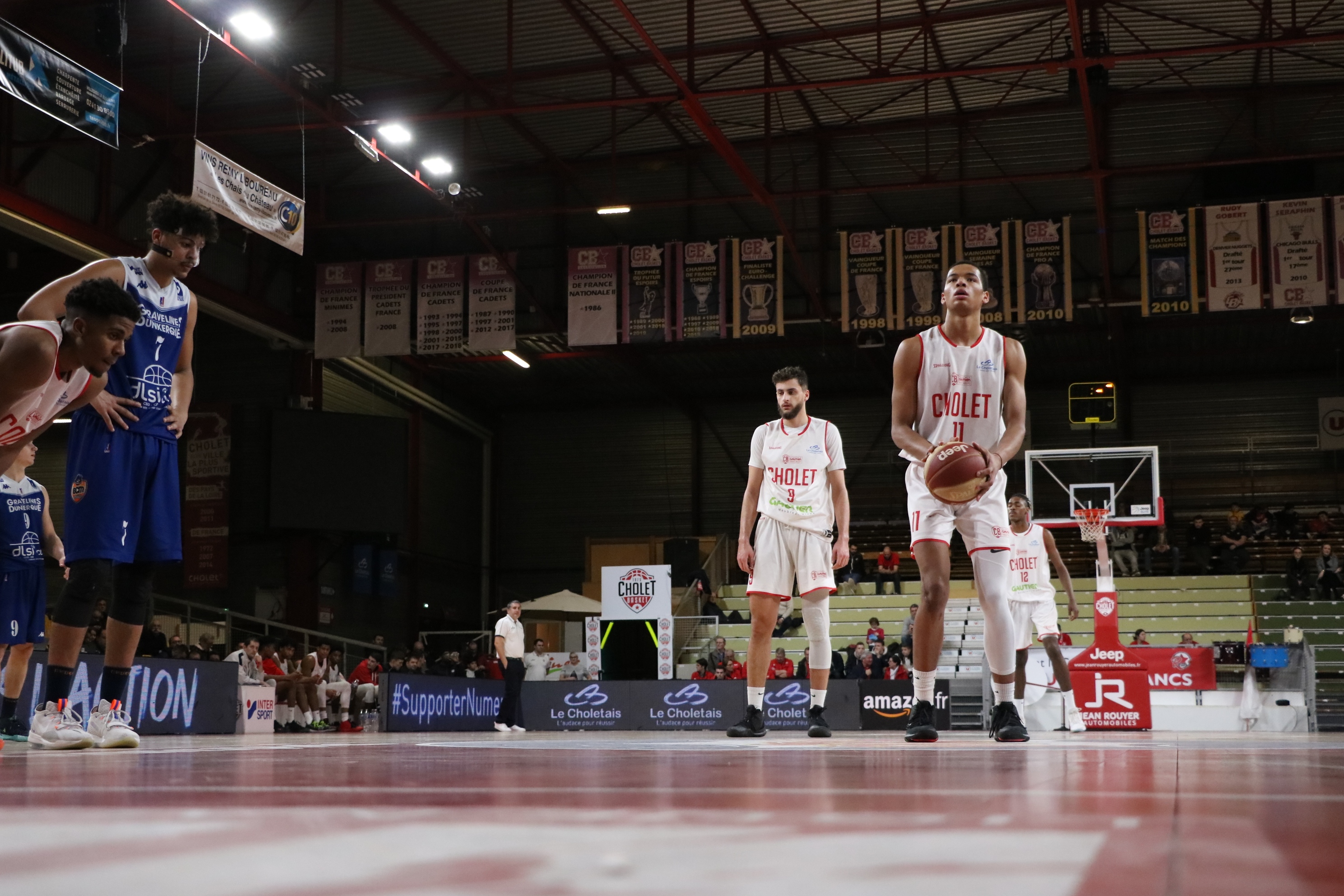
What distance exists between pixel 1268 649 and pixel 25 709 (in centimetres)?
1276

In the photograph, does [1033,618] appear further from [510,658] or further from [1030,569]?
[510,658]

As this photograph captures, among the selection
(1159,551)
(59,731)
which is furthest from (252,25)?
(1159,551)

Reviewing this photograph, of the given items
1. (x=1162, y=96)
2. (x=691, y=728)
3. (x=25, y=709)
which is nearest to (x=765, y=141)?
(x=1162, y=96)

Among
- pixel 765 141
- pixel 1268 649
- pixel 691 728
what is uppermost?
pixel 765 141

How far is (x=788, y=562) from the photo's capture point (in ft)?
24.2

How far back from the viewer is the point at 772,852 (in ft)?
3.48

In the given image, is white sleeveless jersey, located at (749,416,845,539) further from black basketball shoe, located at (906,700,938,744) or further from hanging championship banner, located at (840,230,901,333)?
hanging championship banner, located at (840,230,901,333)

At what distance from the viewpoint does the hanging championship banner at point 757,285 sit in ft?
68.0

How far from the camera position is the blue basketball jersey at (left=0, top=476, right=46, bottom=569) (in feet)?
26.2

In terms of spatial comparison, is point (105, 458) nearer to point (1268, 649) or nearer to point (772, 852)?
point (772, 852)

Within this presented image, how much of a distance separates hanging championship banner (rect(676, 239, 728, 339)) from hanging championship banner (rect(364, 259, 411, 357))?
480 cm

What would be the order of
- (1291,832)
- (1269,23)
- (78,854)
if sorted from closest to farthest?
(78,854) → (1291,832) → (1269,23)

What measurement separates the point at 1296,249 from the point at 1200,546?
8883mm

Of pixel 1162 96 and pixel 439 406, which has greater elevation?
pixel 1162 96
